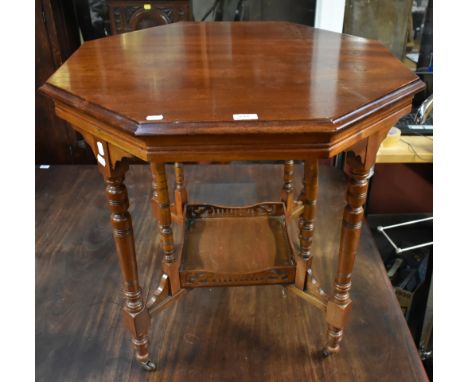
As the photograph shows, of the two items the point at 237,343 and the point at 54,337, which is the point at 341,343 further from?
the point at 54,337

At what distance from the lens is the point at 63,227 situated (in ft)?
6.25

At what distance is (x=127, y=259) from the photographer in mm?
1118

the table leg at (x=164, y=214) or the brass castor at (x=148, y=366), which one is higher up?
the table leg at (x=164, y=214)

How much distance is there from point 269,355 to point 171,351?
0.95ft

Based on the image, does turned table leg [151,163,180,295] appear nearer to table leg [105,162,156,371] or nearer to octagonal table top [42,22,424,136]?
table leg [105,162,156,371]

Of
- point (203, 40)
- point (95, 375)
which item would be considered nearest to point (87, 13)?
point (203, 40)

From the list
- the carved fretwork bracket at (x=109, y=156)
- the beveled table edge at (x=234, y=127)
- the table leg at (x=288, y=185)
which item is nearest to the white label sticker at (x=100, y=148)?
the carved fretwork bracket at (x=109, y=156)

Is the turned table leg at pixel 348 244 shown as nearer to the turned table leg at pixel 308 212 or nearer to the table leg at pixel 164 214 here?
the turned table leg at pixel 308 212

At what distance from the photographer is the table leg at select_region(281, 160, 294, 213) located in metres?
1.74

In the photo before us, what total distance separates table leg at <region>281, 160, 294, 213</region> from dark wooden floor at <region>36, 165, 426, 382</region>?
0.18 meters

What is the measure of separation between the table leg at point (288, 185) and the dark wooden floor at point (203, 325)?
179 mm

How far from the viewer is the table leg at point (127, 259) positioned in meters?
1.01

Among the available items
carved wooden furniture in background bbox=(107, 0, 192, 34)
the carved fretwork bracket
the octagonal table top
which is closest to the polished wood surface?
the carved fretwork bracket

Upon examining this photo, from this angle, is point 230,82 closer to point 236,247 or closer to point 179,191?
point 236,247
